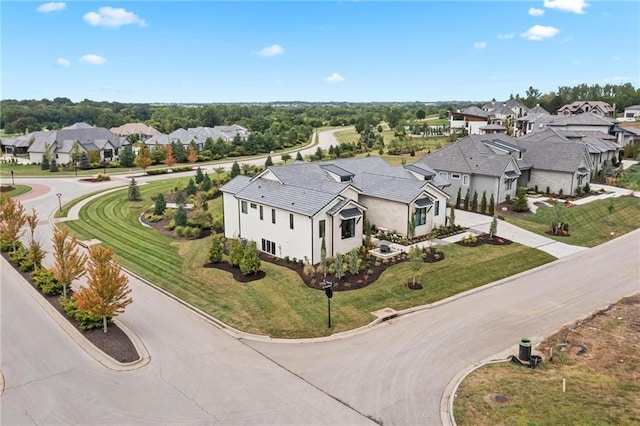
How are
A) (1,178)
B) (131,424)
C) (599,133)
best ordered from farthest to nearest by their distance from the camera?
(599,133) → (1,178) → (131,424)

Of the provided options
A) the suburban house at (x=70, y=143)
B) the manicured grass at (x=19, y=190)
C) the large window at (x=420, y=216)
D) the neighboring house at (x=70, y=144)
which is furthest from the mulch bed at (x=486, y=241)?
the neighboring house at (x=70, y=144)

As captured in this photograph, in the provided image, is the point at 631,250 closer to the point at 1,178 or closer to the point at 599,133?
the point at 599,133

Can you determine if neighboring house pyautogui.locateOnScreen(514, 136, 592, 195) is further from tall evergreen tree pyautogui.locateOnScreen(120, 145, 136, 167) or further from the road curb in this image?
tall evergreen tree pyautogui.locateOnScreen(120, 145, 136, 167)

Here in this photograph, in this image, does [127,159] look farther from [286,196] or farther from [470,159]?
[286,196]

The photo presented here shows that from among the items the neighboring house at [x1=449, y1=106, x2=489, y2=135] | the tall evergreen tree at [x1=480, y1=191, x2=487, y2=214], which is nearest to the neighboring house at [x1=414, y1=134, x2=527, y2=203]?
the tall evergreen tree at [x1=480, y1=191, x2=487, y2=214]

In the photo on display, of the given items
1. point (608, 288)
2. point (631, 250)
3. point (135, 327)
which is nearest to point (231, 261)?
point (135, 327)
